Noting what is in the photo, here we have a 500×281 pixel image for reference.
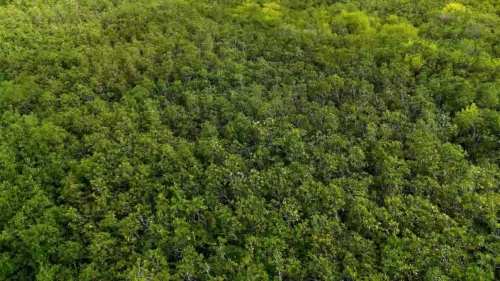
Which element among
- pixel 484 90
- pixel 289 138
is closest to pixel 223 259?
pixel 289 138

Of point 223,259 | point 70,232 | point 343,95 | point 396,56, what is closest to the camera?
point 223,259

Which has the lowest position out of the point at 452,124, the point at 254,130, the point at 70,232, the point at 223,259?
the point at 70,232

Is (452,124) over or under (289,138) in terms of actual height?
over

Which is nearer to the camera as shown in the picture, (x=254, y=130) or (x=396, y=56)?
(x=254, y=130)

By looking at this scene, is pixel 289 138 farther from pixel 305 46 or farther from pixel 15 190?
pixel 15 190

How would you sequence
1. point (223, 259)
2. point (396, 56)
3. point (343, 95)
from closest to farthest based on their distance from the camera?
point (223, 259)
point (343, 95)
point (396, 56)

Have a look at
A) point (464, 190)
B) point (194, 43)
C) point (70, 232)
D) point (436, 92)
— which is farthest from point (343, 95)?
point (70, 232)
